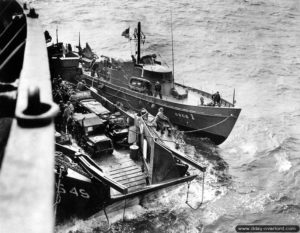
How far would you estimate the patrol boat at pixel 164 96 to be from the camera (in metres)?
23.5

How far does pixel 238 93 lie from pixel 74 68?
17.5 m

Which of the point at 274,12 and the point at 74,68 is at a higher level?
the point at 274,12

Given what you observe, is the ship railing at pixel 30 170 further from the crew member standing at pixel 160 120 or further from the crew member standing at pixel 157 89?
the crew member standing at pixel 157 89

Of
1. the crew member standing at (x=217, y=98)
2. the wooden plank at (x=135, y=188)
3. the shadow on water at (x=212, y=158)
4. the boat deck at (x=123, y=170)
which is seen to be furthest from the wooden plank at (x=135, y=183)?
the crew member standing at (x=217, y=98)

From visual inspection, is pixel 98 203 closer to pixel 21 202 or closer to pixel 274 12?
pixel 21 202

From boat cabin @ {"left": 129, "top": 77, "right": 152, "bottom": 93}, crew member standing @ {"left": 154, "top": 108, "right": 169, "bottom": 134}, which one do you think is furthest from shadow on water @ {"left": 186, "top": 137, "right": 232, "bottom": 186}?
crew member standing @ {"left": 154, "top": 108, "right": 169, "bottom": 134}

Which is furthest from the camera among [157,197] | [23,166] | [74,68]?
[74,68]

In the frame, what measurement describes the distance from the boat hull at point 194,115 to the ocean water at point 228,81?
1.26 m

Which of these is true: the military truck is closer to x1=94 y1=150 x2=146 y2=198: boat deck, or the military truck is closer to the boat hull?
x1=94 y1=150 x2=146 y2=198: boat deck

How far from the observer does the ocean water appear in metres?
17.6

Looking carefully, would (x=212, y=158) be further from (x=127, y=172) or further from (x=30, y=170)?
(x=30, y=170)

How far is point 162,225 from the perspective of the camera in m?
16.4

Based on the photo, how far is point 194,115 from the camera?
78.4ft

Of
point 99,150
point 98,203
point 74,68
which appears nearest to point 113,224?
point 98,203
